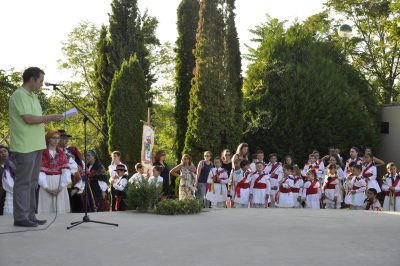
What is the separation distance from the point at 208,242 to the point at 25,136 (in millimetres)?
2482

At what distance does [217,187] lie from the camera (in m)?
15.5

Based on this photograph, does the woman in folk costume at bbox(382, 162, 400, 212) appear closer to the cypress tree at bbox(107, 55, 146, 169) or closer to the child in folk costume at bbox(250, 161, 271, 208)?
the child in folk costume at bbox(250, 161, 271, 208)

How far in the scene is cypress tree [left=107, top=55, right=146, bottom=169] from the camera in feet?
101

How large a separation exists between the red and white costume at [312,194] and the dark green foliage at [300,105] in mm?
10819

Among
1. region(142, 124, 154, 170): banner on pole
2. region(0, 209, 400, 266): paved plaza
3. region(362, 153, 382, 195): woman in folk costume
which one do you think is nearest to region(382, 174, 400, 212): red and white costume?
region(362, 153, 382, 195): woman in folk costume

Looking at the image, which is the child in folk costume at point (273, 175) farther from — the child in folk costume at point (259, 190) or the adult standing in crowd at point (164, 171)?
the adult standing in crowd at point (164, 171)

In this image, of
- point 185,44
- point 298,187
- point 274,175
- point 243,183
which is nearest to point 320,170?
point 274,175

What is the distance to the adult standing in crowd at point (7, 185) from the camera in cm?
1034

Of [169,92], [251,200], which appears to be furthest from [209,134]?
[169,92]

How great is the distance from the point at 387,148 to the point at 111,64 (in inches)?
607

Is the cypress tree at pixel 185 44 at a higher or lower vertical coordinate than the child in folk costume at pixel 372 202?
higher

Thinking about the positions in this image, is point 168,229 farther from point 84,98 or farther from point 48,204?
point 84,98

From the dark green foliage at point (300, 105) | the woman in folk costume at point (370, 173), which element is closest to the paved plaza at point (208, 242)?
the woman in folk costume at point (370, 173)

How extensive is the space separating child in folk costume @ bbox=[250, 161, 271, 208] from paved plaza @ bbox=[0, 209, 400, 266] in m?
5.47
